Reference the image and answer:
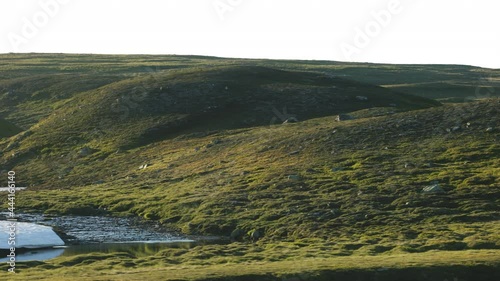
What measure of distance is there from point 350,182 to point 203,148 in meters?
26.2

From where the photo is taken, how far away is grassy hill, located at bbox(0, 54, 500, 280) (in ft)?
148

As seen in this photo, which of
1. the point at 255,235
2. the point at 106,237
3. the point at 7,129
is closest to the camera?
the point at 255,235

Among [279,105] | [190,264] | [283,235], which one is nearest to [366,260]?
[190,264]

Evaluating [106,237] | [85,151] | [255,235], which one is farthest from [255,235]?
[85,151]

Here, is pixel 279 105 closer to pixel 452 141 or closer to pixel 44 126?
pixel 44 126

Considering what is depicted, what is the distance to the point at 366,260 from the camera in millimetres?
43156

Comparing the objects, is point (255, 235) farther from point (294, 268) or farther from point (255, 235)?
point (294, 268)

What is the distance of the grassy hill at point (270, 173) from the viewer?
45.0 metres

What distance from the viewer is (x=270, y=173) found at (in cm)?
7231

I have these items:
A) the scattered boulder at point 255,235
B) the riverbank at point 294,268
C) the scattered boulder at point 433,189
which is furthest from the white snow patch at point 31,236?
the scattered boulder at point 433,189

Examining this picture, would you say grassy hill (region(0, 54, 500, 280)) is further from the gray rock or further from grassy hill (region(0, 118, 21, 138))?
grassy hill (region(0, 118, 21, 138))

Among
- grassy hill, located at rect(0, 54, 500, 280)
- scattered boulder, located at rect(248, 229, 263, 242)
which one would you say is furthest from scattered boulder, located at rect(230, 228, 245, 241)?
scattered boulder, located at rect(248, 229, 263, 242)
